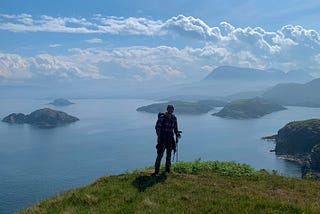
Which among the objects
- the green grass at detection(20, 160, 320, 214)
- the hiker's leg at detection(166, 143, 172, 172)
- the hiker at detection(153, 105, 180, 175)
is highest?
the hiker at detection(153, 105, 180, 175)

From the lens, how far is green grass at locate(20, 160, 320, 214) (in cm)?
1120

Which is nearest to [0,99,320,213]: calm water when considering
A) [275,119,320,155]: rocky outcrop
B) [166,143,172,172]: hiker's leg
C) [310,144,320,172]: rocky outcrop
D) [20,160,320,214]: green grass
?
[310,144,320,172]: rocky outcrop

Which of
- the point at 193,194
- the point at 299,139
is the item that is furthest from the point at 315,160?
the point at 193,194

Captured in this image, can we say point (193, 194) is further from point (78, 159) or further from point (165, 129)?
point (78, 159)

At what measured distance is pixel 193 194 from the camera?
13.2 meters

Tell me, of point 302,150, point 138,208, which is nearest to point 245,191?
point 138,208

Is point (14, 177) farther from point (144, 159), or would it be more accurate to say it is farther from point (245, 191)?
point (245, 191)

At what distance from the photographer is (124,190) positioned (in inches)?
558

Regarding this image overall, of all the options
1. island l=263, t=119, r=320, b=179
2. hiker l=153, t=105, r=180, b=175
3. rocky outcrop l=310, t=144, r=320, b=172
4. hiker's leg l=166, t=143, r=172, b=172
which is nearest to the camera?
hiker l=153, t=105, r=180, b=175

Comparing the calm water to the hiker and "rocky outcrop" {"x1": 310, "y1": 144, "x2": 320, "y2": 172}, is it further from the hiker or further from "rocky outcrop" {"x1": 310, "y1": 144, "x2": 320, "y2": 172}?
the hiker

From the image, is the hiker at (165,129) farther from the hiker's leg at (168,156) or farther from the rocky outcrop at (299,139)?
the rocky outcrop at (299,139)

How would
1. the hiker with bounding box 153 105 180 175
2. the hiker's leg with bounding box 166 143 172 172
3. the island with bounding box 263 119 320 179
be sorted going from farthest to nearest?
the island with bounding box 263 119 320 179, the hiker's leg with bounding box 166 143 172 172, the hiker with bounding box 153 105 180 175

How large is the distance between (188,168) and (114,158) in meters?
134

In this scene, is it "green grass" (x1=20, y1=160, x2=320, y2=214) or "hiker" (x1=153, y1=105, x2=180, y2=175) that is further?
"hiker" (x1=153, y1=105, x2=180, y2=175)
